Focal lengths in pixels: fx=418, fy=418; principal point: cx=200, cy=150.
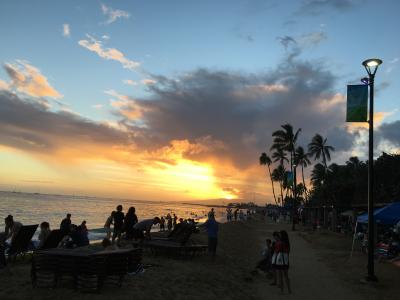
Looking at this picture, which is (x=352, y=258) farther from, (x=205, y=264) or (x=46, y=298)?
(x=46, y=298)

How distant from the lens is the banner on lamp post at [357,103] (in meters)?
11.7

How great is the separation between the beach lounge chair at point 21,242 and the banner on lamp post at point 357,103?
31.4 ft

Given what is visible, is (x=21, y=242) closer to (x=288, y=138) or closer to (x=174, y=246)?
(x=174, y=246)

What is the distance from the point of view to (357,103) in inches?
463

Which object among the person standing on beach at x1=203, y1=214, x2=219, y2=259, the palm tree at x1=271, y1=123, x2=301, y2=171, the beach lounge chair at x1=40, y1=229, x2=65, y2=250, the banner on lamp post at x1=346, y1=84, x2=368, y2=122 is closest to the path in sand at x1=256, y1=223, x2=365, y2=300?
the person standing on beach at x1=203, y1=214, x2=219, y2=259

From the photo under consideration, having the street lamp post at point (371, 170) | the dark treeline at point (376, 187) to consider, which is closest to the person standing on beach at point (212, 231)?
the street lamp post at point (371, 170)

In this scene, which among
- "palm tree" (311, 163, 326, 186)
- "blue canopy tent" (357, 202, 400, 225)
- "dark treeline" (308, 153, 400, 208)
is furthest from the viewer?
"palm tree" (311, 163, 326, 186)

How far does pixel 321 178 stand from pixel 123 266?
8216 cm

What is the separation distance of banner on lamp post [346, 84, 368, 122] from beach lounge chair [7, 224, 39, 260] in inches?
377

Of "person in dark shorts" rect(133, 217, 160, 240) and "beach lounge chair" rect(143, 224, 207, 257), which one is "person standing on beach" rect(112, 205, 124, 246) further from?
"beach lounge chair" rect(143, 224, 207, 257)

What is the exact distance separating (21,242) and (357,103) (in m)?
10.2

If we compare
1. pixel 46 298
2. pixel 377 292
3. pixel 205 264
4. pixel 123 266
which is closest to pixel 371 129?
pixel 377 292

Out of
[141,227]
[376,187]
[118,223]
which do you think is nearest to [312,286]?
[141,227]

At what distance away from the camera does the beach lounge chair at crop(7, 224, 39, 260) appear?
1163 cm
